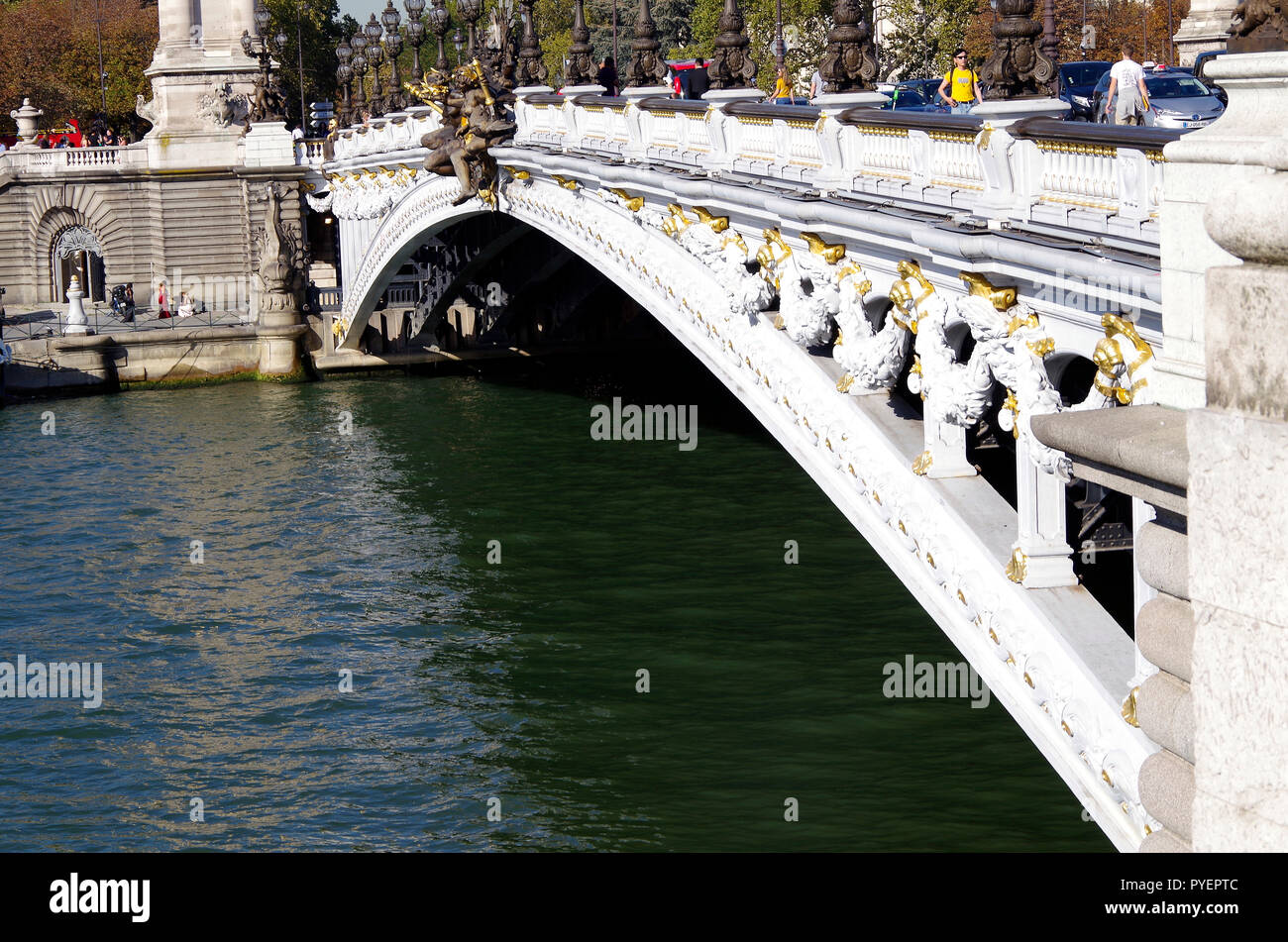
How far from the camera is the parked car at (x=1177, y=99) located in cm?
1838

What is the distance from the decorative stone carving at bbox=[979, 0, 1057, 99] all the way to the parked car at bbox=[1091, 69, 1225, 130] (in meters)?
6.86

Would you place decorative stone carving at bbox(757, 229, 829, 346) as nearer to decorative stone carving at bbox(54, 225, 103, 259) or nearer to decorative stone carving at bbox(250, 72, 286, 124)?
decorative stone carving at bbox(250, 72, 286, 124)

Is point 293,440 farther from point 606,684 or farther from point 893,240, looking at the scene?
point 893,240

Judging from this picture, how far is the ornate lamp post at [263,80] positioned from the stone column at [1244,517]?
146 feet

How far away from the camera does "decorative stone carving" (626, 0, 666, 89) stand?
20766 mm

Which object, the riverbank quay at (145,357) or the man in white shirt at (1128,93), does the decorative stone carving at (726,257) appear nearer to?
the man in white shirt at (1128,93)

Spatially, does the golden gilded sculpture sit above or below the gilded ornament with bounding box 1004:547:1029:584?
above

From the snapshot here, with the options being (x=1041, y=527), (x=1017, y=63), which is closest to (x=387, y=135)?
(x=1017, y=63)

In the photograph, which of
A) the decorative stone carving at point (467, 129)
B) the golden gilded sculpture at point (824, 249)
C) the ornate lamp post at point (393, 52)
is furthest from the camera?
the ornate lamp post at point (393, 52)

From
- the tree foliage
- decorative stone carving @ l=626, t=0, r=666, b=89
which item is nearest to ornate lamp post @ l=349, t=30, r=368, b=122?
decorative stone carving @ l=626, t=0, r=666, b=89

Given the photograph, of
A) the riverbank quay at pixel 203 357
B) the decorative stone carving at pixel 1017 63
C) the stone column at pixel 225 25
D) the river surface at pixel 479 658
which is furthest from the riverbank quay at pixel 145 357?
the decorative stone carving at pixel 1017 63

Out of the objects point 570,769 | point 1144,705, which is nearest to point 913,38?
point 570,769

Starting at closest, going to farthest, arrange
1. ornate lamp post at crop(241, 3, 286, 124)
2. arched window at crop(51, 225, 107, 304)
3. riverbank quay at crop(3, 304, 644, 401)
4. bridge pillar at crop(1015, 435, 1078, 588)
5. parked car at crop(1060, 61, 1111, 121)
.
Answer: bridge pillar at crop(1015, 435, 1078, 588)
parked car at crop(1060, 61, 1111, 121)
riverbank quay at crop(3, 304, 644, 401)
ornate lamp post at crop(241, 3, 286, 124)
arched window at crop(51, 225, 107, 304)

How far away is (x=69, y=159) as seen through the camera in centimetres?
5062
